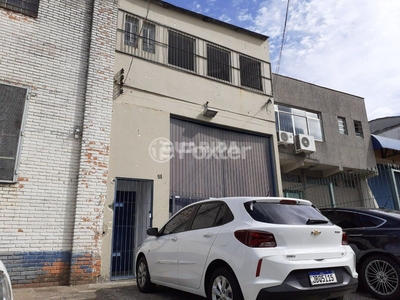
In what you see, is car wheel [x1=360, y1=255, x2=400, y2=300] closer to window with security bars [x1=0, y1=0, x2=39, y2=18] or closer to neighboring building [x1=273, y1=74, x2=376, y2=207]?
neighboring building [x1=273, y1=74, x2=376, y2=207]

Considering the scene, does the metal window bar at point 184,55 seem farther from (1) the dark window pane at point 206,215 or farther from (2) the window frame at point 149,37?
(1) the dark window pane at point 206,215

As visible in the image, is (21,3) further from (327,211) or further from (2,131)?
(327,211)

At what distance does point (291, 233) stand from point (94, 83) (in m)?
6.47

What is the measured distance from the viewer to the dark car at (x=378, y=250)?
4.82 m

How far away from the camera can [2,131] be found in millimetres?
6664

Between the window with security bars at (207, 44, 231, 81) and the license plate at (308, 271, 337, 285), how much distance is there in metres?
8.32

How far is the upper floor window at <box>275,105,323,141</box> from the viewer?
13297 millimetres

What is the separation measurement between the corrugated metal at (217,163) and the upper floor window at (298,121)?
2312mm

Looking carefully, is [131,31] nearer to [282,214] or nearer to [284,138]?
[284,138]

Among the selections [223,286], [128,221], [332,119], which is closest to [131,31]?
[128,221]

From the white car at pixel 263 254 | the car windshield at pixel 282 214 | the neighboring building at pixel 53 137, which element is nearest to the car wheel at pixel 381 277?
the white car at pixel 263 254

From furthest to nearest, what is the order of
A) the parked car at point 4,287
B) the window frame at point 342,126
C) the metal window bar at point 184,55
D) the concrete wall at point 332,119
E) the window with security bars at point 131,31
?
the window frame at point 342,126, the concrete wall at point 332,119, the metal window bar at point 184,55, the window with security bars at point 131,31, the parked car at point 4,287

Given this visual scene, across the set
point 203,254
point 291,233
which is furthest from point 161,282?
point 291,233

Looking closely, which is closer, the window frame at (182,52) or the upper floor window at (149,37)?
the upper floor window at (149,37)
